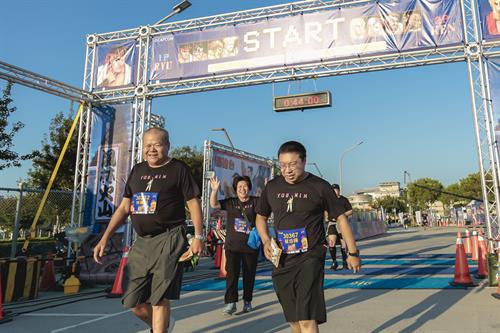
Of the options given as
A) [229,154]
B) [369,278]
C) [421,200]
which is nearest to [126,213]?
[369,278]

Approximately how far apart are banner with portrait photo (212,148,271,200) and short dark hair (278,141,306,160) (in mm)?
14305

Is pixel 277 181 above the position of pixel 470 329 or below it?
above

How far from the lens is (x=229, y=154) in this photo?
67.5ft

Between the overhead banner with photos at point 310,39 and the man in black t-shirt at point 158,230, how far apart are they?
23.6 ft

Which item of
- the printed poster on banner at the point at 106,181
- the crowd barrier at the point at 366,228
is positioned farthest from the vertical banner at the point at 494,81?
the crowd barrier at the point at 366,228

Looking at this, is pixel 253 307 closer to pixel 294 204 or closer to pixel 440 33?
pixel 294 204

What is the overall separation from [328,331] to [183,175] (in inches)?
95.4

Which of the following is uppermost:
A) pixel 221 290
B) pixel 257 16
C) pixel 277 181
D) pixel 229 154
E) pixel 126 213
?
pixel 257 16

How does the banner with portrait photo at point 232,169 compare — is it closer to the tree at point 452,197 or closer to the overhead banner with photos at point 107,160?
the overhead banner with photos at point 107,160

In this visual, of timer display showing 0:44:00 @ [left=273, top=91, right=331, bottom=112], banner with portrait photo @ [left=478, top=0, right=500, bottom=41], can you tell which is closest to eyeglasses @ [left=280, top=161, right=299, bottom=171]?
timer display showing 0:44:00 @ [left=273, top=91, right=331, bottom=112]

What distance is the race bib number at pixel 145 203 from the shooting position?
3471 millimetres

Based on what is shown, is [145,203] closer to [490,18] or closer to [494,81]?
[494,81]

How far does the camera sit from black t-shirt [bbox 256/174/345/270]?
3.19m

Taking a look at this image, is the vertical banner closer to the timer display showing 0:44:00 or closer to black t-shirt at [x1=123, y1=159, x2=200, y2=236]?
the timer display showing 0:44:00
